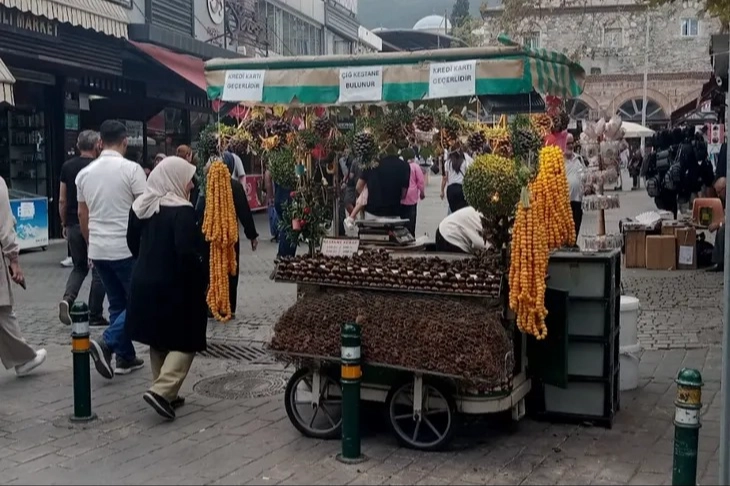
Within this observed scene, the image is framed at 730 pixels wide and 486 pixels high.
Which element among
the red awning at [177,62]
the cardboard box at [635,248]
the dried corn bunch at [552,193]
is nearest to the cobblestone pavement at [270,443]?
the dried corn bunch at [552,193]

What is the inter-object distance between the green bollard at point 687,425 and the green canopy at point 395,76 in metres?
2.12

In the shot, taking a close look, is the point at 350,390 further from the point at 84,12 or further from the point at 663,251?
the point at 84,12

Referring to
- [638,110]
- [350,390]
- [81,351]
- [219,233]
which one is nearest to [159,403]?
[81,351]

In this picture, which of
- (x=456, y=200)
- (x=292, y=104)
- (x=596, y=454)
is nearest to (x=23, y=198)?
(x=456, y=200)

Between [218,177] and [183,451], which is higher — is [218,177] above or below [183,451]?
above

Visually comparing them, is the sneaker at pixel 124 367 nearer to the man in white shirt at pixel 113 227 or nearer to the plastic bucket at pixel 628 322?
the man in white shirt at pixel 113 227

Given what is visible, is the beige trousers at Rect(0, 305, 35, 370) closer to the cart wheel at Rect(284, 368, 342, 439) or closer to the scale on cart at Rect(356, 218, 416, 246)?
the cart wheel at Rect(284, 368, 342, 439)

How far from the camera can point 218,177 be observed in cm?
631

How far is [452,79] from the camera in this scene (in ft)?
18.3

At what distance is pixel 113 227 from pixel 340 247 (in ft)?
7.70

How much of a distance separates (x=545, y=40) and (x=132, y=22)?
28.7 meters

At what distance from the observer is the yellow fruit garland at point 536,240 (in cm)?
506

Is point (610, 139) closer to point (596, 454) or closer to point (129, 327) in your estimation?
point (596, 454)

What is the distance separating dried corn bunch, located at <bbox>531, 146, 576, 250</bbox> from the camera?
518 centimetres
